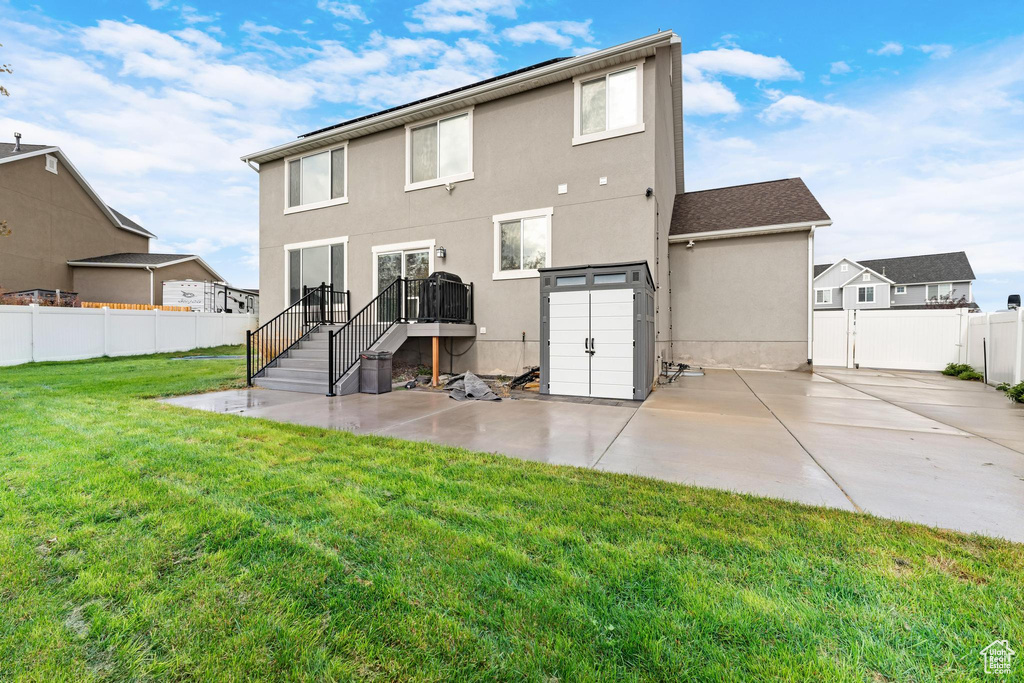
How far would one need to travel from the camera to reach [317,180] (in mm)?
12812

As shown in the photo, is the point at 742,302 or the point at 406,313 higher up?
the point at 742,302

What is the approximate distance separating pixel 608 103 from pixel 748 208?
22.3ft

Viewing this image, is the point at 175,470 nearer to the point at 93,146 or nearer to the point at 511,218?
the point at 511,218

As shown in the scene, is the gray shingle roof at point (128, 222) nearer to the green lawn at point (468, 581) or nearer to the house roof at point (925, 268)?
the green lawn at point (468, 581)

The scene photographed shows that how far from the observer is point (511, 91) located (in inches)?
393

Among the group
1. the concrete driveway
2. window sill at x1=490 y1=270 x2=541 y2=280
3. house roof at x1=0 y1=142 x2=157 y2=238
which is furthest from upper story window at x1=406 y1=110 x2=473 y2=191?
house roof at x1=0 y1=142 x2=157 y2=238

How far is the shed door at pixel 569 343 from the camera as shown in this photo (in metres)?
7.84

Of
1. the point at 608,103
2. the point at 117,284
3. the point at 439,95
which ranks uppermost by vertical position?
the point at 439,95

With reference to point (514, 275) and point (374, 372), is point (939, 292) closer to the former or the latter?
point (514, 275)

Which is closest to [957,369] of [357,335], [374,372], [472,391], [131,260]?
[472,391]

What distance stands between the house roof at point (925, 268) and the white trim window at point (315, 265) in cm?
3730

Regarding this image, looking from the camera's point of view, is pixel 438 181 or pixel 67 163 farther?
pixel 67 163

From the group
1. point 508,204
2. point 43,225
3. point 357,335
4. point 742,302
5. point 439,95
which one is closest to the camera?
point 357,335

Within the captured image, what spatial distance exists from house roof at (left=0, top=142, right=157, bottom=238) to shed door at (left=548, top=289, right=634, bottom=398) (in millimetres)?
26507
